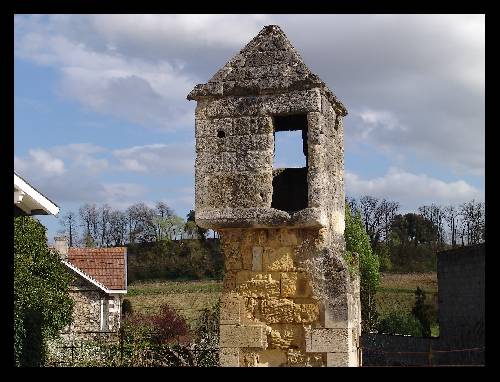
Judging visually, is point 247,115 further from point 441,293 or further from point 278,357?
point 441,293

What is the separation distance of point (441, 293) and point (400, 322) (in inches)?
177

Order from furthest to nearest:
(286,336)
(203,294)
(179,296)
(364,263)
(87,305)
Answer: (179,296)
(203,294)
(364,263)
(87,305)
(286,336)

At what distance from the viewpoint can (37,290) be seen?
1753 centimetres

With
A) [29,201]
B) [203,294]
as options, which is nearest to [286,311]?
[29,201]

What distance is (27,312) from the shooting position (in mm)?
16812

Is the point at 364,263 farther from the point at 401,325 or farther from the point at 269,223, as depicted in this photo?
the point at 269,223

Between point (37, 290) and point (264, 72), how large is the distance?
11981 millimetres

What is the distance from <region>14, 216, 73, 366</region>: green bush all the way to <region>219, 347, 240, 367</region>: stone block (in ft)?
31.4

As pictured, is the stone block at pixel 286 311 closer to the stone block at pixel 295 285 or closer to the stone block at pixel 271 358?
the stone block at pixel 295 285

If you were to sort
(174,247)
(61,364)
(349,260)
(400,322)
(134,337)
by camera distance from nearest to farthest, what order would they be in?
(349,260)
(61,364)
(134,337)
(400,322)
(174,247)

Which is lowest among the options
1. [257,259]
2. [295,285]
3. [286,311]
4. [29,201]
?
[286,311]

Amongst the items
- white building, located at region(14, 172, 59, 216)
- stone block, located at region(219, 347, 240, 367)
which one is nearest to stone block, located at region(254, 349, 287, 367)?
stone block, located at region(219, 347, 240, 367)

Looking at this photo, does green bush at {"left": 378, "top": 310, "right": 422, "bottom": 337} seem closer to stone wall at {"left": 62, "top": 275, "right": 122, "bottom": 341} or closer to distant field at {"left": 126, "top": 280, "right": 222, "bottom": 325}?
distant field at {"left": 126, "top": 280, "right": 222, "bottom": 325}
